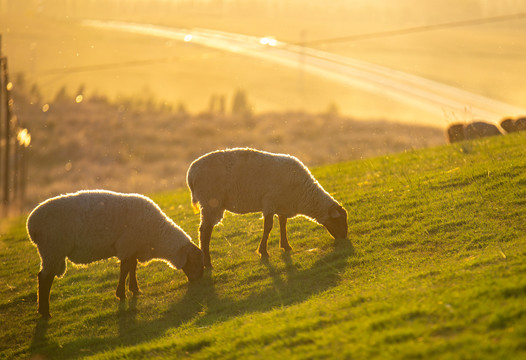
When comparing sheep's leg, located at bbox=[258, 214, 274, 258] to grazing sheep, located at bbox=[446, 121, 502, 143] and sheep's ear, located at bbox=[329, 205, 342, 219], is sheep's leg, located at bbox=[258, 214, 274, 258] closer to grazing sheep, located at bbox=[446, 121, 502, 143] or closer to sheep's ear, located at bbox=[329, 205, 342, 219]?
sheep's ear, located at bbox=[329, 205, 342, 219]

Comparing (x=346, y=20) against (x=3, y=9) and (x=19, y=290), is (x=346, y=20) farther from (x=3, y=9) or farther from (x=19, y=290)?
(x=19, y=290)

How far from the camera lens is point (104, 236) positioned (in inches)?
439

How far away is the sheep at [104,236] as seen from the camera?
11023mm

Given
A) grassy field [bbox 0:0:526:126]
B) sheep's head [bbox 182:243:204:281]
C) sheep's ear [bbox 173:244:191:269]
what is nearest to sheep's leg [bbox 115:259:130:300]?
sheep's ear [bbox 173:244:191:269]

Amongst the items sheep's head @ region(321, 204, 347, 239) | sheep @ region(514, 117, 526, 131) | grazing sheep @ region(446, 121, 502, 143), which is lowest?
sheep's head @ region(321, 204, 347, 239)

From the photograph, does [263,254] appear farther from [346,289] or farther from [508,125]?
[508,125]

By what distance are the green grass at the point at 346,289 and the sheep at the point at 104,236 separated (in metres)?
0.60

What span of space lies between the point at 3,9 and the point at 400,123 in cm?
7791

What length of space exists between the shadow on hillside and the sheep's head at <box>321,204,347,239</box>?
2.58 ft

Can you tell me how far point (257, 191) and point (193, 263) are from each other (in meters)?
2.09

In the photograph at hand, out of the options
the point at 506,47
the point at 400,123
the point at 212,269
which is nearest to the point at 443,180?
the point at 212,269

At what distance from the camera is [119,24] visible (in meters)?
122

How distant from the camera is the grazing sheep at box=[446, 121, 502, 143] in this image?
22.2m

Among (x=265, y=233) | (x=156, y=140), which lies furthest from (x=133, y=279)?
(x=156, y=140)
